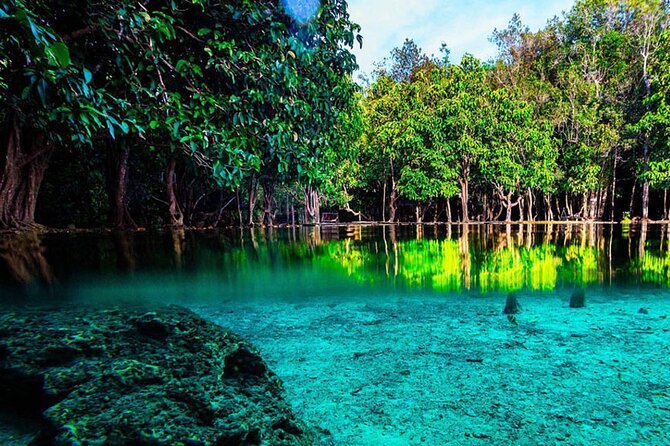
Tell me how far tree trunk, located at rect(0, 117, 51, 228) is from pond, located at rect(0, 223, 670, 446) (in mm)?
1169

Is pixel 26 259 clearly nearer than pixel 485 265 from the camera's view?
Yes

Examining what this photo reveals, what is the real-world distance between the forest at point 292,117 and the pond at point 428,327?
1641 mm

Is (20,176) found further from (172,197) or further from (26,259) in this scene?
(172,197)

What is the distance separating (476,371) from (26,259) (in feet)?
21.6

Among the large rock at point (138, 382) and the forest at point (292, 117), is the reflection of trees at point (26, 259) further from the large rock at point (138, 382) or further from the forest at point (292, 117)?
the large rock at point (138, 382)

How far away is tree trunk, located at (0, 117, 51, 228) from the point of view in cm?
761

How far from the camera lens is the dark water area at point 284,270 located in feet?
16.6

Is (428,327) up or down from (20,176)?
down

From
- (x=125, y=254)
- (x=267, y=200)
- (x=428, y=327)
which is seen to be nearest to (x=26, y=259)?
(x=125, y=254)

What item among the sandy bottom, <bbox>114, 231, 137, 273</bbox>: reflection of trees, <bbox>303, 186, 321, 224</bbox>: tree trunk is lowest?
the sandy bottom

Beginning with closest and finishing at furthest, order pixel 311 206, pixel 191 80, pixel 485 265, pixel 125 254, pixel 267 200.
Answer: pixel 191 80 < pixel 485 265 < pixel 125 254 < pixel 267 200 < pixel 311 206

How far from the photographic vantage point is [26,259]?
5934mm

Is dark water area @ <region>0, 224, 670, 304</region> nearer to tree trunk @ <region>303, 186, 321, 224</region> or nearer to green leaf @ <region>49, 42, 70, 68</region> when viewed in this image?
green leaf @ <region>49, 42, 70, 68</region>

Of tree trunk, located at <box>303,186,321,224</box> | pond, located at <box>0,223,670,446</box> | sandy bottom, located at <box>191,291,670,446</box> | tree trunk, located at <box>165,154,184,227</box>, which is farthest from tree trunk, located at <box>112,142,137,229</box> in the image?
tree trunk, located at <box>303,186,321,224</box>
